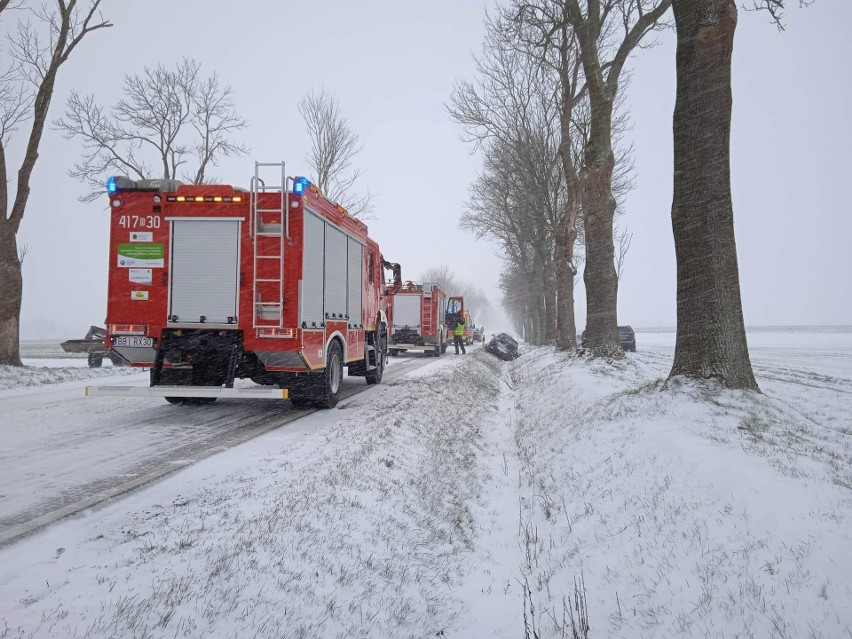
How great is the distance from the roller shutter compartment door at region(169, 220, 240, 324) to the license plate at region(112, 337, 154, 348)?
22.4 inches

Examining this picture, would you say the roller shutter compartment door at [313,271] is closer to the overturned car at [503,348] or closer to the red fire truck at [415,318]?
the red fire truck at [415,318]

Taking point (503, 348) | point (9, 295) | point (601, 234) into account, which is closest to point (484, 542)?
point (601, 234)

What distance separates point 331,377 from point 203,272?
9.26ft

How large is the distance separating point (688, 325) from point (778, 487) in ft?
10.5

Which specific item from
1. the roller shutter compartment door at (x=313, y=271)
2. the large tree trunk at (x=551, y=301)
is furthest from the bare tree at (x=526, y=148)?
the roller shutter compartment door at (x=313, y=271)

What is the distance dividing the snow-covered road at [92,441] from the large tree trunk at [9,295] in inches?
125

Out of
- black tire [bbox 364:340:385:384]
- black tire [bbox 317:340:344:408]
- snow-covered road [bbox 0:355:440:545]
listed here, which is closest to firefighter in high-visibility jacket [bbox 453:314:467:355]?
black tire [bbox 364:340:385:384]

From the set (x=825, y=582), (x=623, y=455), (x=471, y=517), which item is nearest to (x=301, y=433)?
(x=471, y=517)

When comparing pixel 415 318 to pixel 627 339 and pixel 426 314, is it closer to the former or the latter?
pixel 426 314

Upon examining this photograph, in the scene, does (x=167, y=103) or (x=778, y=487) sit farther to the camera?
(x=167, y=103)

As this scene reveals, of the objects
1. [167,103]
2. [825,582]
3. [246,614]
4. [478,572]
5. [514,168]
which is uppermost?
[167,103]

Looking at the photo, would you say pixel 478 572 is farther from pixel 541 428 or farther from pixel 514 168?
pixel 514 168

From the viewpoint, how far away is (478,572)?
412 cm

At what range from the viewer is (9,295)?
516 inches
